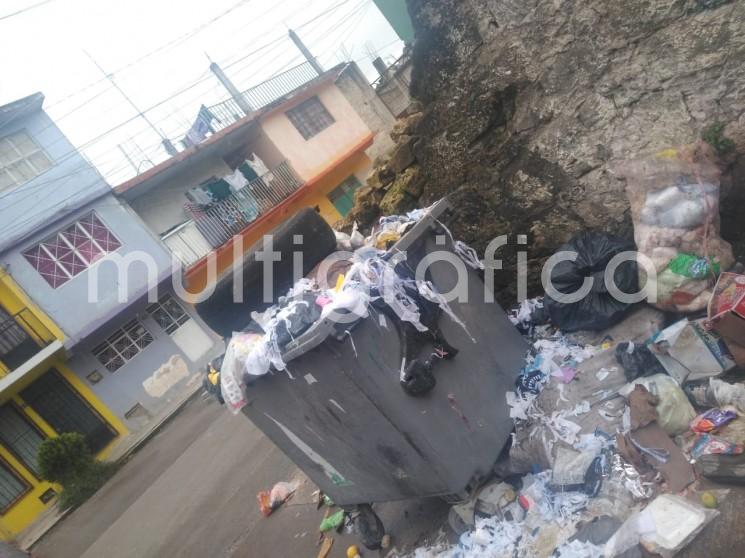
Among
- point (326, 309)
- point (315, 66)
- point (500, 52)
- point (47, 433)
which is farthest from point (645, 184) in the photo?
point (315, 66)

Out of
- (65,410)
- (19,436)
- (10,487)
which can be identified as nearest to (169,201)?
(65,410)

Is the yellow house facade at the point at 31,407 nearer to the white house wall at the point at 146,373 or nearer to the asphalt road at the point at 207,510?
the white house wall at the point at 146,373

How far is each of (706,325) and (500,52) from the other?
2226 millimetres

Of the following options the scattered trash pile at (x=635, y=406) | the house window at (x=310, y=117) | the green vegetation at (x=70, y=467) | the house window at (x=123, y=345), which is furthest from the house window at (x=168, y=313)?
the scattered trash pile at (x=635, y=406)

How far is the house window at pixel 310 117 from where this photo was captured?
56.8 ft

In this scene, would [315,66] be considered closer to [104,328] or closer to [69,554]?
[104,328]

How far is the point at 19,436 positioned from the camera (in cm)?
1062

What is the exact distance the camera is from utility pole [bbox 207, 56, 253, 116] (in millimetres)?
17458

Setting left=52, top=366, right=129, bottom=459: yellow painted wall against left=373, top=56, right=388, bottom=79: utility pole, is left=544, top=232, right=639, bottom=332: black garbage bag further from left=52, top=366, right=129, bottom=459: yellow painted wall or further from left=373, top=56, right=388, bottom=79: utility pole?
left=373, top=56, right=388, bottom=79: utility pole

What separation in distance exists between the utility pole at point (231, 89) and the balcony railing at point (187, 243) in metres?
5.08

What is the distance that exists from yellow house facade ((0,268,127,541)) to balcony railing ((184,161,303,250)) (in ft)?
16.2

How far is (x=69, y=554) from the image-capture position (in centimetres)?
631

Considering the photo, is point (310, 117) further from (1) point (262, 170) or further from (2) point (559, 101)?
(2) point (559, 101)

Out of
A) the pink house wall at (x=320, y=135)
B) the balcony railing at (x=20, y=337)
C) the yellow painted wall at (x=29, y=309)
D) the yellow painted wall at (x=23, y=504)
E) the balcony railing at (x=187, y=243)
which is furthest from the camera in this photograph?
the pink house wall at (x=320, y=135)
